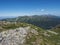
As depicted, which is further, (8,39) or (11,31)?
(11,31)

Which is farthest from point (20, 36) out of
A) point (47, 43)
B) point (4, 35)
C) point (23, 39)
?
point (47, 43)

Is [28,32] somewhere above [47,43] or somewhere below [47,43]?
above

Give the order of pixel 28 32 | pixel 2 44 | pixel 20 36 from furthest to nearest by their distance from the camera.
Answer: pixel 28 32 < pixel 20 36 < pixel 2 44

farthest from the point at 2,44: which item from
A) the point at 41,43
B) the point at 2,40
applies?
the point at 41,43

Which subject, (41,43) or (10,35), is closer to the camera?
(41,43)

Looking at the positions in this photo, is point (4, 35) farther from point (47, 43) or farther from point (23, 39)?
point (47, 43)

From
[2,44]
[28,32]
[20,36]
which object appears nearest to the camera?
[2,44]

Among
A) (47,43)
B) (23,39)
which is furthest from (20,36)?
(47,43)

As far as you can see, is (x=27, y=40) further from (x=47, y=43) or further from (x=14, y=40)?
(x=47, y=43)
